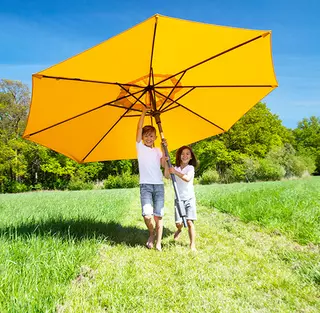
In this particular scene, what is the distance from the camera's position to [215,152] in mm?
40406

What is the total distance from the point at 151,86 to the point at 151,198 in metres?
1.61

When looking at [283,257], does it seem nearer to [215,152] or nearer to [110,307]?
[110,307]

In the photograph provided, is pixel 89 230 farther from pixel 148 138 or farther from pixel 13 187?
pixel 13 187

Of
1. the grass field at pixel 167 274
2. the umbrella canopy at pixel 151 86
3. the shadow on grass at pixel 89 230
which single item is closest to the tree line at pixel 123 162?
the shadow on grass at pixel 89 230

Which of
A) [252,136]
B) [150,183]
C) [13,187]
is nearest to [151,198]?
[150,183]

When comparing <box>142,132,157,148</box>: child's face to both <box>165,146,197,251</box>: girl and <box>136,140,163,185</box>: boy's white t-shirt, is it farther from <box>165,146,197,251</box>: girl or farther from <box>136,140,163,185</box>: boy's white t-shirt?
<box>165,146,197,251</box>: girl

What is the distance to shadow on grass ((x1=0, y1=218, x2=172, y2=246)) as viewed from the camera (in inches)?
179

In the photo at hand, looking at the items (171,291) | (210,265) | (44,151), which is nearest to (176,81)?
(210,265)

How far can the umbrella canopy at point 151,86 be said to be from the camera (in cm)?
304

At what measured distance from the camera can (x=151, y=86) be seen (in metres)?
4.04

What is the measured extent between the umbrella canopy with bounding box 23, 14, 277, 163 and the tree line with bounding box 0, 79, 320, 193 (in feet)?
96.3

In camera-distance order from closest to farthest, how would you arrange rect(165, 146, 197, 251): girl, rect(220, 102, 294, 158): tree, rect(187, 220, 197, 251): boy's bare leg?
rect(187, 220, 197, 251): boy's bare leg
rect(165, 146, 197, 251): girl
rect(220, 102, 294, 158): tree

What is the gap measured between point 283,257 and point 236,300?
144cm

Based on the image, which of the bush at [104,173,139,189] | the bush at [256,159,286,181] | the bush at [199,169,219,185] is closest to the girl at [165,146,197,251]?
the bush at [104,173,139,189]
